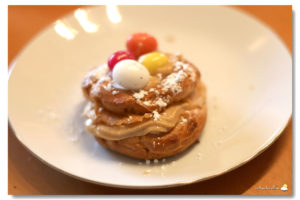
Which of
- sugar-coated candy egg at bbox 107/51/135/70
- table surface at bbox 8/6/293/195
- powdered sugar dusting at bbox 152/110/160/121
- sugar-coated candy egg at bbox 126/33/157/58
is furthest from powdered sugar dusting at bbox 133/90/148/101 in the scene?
table surface at bbox 8/6/293/195

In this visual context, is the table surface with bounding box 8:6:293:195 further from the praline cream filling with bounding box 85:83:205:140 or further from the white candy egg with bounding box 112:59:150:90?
the white candy egg with bounding box 112:59:150:90

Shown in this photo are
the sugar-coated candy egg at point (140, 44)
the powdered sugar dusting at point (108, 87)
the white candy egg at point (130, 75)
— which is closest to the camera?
the white candy egg at point (130, 75)

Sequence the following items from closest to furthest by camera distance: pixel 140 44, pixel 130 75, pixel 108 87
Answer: pixel 130 75 < pixel 108 87 < pixel 140 44

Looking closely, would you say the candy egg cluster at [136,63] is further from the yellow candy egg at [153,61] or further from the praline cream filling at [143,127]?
the praline cream filling at [143,127]

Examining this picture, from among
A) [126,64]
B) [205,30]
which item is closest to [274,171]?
[126,64]

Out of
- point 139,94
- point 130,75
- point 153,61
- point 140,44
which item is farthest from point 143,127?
point 140,44

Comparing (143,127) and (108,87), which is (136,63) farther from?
(143,127)

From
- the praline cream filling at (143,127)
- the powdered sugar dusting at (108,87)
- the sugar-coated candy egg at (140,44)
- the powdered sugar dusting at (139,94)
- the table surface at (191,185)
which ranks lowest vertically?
the table surface at (191,185)

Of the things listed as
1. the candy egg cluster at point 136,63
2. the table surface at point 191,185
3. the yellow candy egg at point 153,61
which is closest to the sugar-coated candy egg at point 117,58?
the candy egg cluster at point 136,63
